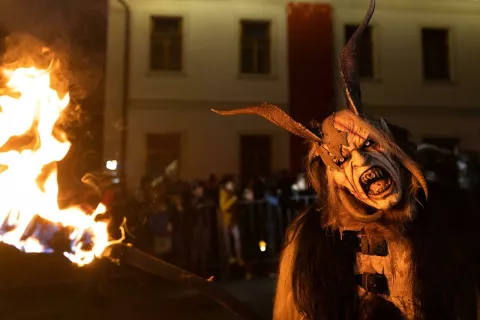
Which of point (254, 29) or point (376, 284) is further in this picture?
point (254, 29)

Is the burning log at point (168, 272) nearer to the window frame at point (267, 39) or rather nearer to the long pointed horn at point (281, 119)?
the long pointed horn at point (281, 119)

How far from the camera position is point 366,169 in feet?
6.07

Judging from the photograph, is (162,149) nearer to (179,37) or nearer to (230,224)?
(179,37)

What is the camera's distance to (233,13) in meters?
15.3

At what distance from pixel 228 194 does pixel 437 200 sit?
6.76m

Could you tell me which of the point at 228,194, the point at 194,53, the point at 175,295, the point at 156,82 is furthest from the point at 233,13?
the point at 175,295

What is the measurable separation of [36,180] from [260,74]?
13.3m

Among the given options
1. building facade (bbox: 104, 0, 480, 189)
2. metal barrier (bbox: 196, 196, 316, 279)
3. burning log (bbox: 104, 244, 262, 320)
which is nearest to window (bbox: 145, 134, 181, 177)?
building facade (bbox: 104, 0, 480, 189)

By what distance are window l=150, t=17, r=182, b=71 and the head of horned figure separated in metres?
13.7

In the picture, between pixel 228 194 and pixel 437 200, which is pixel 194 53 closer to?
pixel 228 194

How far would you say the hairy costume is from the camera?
189cm

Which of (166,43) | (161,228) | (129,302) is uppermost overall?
(166,43)

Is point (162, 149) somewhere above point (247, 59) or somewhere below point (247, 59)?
below

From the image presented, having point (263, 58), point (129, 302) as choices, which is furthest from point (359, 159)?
point (263, 58)
